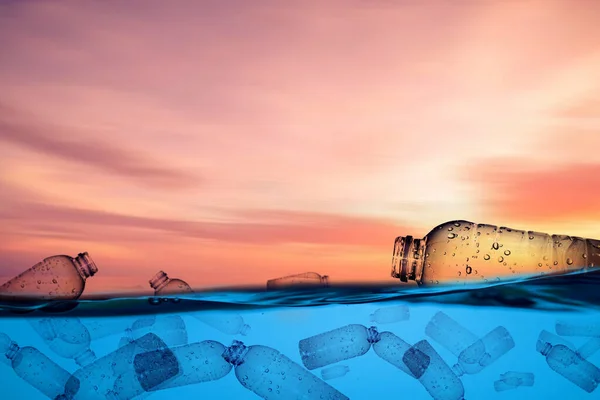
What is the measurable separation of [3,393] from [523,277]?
5086 mm

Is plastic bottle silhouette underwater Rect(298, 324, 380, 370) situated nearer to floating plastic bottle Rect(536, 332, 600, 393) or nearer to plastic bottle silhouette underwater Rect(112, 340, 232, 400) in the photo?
plastic bottle silhouette underwater Rect(112, 340, 232, 400)

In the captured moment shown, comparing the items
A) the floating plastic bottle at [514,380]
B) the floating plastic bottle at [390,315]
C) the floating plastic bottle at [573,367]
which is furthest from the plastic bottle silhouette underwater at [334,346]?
the floating plastic bottle at [573,367]

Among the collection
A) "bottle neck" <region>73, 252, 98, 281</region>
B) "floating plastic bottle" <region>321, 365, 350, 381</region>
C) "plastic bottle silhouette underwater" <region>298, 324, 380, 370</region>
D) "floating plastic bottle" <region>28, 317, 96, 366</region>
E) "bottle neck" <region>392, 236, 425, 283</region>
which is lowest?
"floating plastic bottle" <region>28, 317, 96, 366</region>

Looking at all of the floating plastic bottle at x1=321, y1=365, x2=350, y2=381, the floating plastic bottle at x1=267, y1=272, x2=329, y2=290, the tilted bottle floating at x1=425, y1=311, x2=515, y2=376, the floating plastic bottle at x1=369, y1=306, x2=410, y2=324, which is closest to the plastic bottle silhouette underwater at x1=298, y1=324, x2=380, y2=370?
the floating plastic bottle at x1=321, y1=365, x2=350, y2=381

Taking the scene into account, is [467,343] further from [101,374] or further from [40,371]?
[40,371]

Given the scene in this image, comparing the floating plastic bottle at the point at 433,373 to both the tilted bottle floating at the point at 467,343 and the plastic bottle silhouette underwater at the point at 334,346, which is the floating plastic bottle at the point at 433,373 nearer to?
the tilted bottle floating at the point at 467,343

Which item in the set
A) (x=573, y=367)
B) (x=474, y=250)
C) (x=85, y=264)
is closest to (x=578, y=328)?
(x=573, y=367)

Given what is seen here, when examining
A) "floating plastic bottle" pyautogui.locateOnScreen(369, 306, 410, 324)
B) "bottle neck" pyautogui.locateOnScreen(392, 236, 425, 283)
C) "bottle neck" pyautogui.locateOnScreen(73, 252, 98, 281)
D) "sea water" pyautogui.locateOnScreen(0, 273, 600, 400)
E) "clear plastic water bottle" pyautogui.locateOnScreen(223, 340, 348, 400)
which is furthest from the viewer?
"floating plastic bottle" pyautogui.locateOnScreen(369, 306, 410, 324)

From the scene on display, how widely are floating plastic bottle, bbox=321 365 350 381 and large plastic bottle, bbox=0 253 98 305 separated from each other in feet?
7.18

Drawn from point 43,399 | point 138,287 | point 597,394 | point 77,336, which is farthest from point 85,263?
point 597,394

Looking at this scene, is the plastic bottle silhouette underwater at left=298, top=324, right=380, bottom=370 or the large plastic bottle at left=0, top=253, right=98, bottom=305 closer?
the large plastic bottle at left=0, top=253, right=98, bottom=305

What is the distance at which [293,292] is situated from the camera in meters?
6.01

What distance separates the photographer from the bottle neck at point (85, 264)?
5145 mm

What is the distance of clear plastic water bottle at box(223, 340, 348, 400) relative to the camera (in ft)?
17.8
